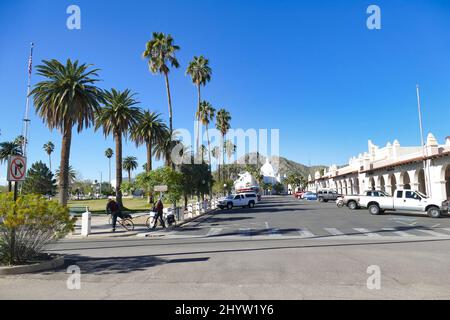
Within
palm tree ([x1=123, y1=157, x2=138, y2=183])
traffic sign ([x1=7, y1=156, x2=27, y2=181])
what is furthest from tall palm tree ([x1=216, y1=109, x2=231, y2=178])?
palm tree ([x1=123, y1=157, x2=138, y2=183])

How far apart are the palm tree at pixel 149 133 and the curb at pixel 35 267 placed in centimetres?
3574

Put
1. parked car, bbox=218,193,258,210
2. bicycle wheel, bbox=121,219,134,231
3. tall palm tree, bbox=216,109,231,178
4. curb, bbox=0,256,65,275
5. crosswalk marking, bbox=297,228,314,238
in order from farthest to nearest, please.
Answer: tall palm tree, bbox=216,109,231,178 < parked car, bbox=218,193,258,210 < bicycle wheel, bbox=121,219,134,231 < crosswalk marking, bbox=297,228,314,238 < curb, bbox=0,256,65,275

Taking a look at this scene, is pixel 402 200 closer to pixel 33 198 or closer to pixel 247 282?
pixel 247 282

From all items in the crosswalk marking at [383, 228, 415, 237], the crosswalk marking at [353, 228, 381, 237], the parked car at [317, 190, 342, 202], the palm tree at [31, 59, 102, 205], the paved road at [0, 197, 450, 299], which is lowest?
the crosswalk marking at [383, 228, 415, 237]

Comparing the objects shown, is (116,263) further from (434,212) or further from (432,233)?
(434,212)

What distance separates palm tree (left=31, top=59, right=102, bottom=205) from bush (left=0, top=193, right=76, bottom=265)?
1756cm

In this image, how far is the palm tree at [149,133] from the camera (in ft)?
150

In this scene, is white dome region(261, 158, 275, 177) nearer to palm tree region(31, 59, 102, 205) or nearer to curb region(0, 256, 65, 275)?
palm tree region(31, 59, 102, 205)

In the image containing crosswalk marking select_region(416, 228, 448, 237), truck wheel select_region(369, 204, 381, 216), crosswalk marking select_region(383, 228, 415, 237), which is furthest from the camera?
truck wheel select_region(369, 204, 381, 216)

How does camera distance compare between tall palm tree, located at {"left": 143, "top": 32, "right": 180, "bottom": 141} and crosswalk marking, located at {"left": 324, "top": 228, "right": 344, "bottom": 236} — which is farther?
tall palm tree, located at {"left": 143, "top": 32, "right": 180, "bottom": 141}

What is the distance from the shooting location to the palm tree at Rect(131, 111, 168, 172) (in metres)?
45.8

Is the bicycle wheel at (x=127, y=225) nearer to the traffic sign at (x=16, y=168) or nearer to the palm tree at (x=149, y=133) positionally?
the traffic sign at (x=16, y=168)
